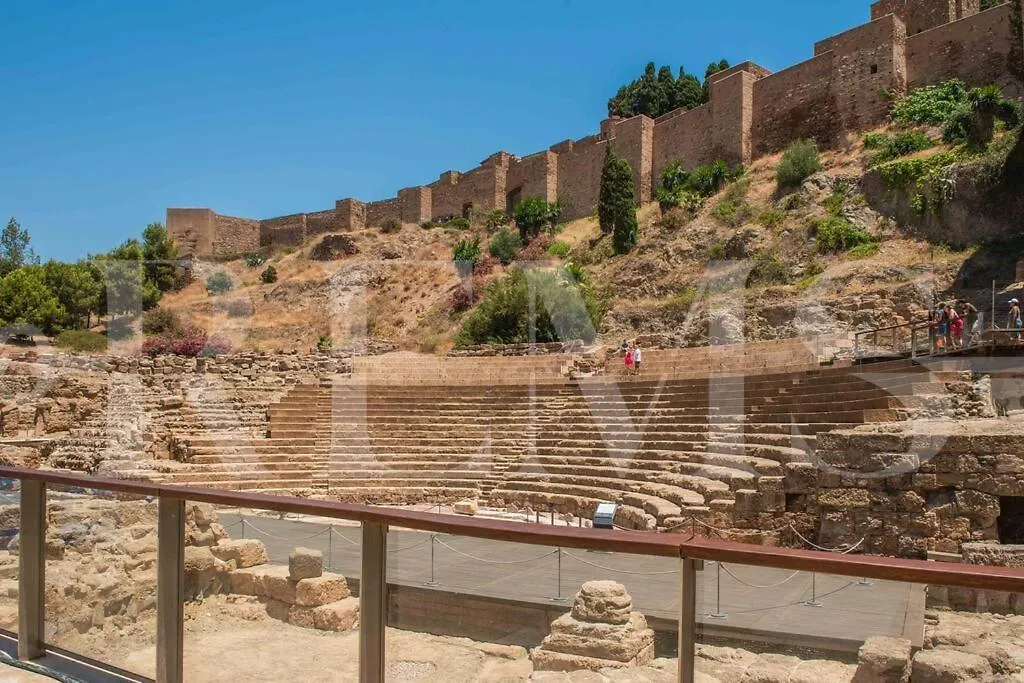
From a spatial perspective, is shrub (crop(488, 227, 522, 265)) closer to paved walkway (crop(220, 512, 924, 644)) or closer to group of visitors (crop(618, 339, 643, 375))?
group of visitors (crop(618, 339, 643, 375))

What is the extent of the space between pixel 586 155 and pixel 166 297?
22894mm

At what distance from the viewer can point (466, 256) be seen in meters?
38.8

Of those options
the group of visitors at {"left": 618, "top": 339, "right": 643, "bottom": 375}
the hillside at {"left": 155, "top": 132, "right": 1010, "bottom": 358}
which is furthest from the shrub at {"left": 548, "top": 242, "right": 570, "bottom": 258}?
the group of visitors at {"left": 618, "top": 339, "right": 643, "bottom": 375}

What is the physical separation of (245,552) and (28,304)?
122ft

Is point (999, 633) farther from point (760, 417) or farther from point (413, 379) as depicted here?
point (413, 379)

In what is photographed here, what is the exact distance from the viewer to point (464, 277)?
38.0 m

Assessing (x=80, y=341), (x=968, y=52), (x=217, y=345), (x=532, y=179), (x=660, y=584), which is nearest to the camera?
(x=660, y=584)

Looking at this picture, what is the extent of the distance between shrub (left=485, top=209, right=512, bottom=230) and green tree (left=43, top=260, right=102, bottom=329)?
1873cm

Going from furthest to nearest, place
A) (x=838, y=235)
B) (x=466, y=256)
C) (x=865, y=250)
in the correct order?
1. (x=466, y=256)
2. (x=838, y=235)
3. (x=865, y=250)

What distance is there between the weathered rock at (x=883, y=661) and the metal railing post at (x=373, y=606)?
56.1 inches

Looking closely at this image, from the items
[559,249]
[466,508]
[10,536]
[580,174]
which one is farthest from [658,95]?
[10,536]

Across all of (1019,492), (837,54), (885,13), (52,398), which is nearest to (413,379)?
(52,398)

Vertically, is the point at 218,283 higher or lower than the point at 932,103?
lower

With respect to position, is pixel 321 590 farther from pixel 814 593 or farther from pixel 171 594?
pixel 814 593
